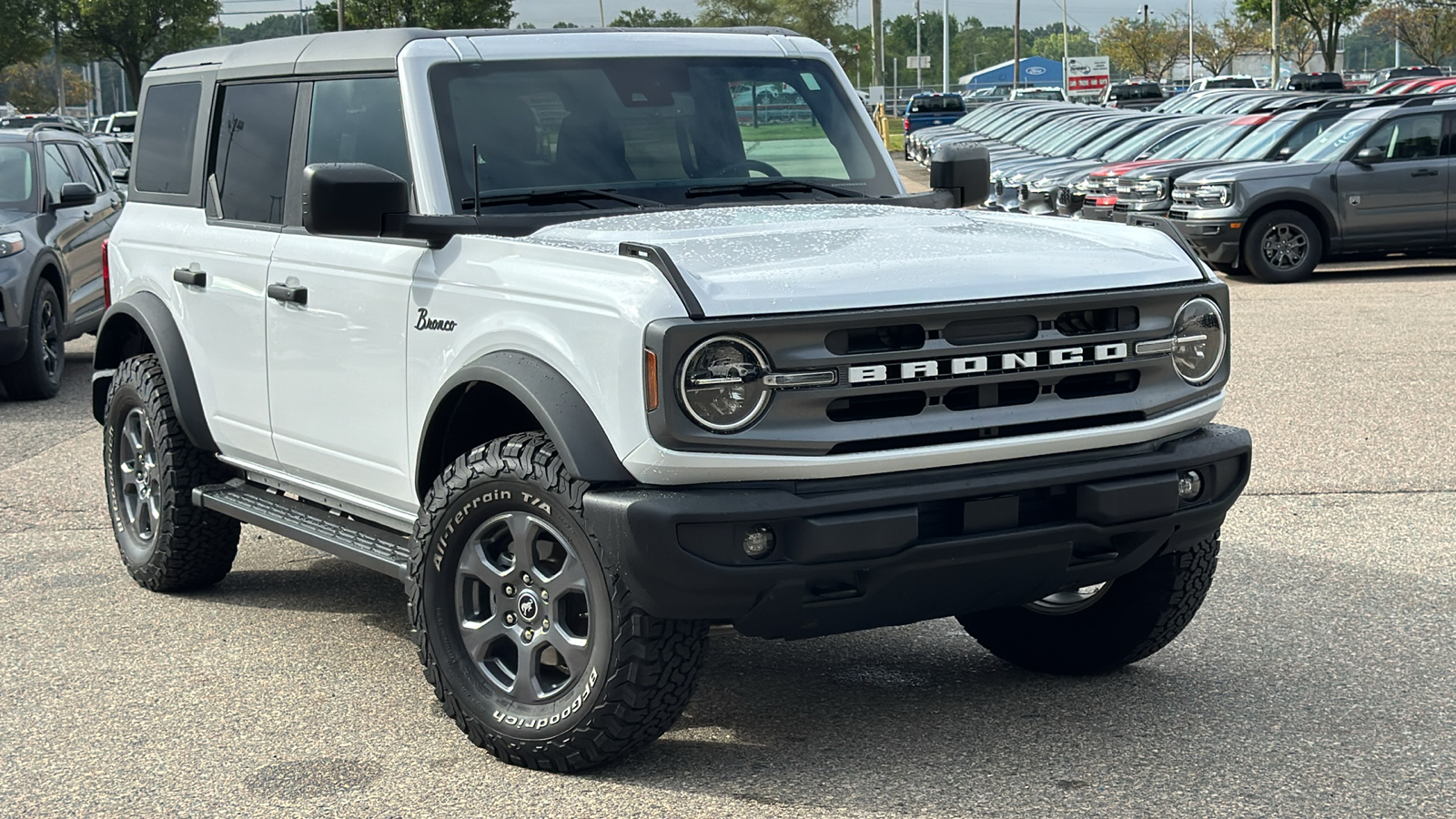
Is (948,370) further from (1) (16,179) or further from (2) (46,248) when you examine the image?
(1) (16,179)

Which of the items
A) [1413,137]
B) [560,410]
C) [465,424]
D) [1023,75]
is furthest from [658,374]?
[1023,75]

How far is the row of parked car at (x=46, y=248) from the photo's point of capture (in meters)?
11.7

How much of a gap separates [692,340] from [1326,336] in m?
10.4

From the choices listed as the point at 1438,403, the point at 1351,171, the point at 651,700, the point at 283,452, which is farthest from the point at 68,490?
the point at 1351,171

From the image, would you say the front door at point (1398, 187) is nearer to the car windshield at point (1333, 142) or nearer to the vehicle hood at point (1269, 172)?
the car windshield at point (1333, 142)

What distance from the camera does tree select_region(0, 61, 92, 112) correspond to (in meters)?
97.2

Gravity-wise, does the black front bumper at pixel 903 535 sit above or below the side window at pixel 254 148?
below

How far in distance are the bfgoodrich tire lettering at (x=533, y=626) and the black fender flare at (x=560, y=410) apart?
0.09 metres

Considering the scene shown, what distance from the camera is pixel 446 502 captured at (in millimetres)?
4473

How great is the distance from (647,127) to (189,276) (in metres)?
1.85

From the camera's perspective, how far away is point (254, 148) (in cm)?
604

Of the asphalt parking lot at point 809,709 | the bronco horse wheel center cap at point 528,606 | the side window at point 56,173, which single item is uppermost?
the side window at point 56,173

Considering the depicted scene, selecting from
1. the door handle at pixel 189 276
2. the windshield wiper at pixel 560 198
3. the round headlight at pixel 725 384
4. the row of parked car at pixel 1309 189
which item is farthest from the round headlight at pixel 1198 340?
the row of parked car at pixel 1309 189

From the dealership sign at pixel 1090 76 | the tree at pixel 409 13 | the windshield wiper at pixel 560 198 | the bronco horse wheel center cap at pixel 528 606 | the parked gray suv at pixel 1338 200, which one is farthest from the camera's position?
the dealership sign at pixel 1090 76
